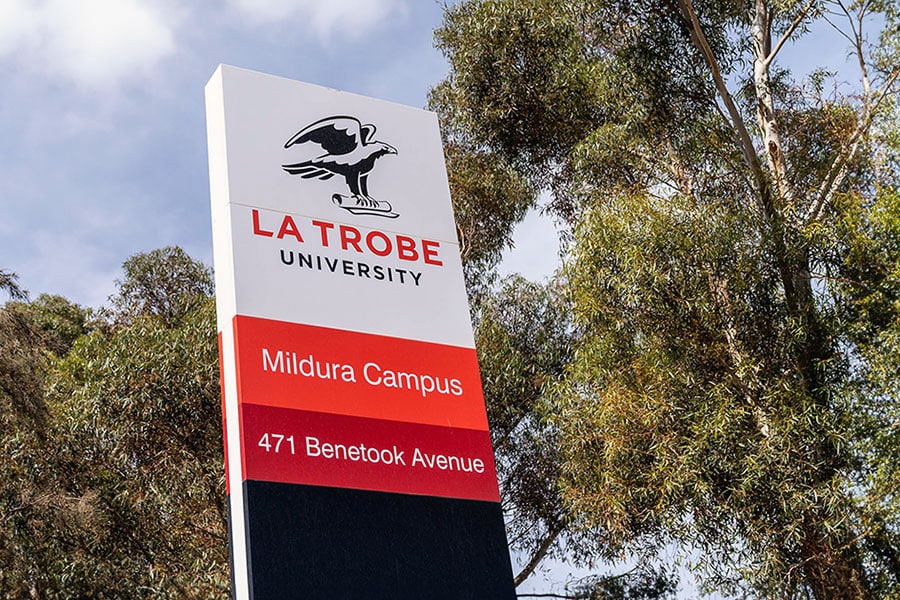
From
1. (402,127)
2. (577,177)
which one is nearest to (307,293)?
(402,127)

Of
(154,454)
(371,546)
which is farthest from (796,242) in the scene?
(154,454)

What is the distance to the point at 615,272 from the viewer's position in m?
11.2

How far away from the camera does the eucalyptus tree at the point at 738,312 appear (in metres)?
10.3

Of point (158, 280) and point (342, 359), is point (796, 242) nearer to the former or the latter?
point (342, 359)

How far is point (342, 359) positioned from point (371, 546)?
3.56 ft

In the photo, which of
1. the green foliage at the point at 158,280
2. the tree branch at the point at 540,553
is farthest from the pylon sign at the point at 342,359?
the green foliage at the point at 158,280

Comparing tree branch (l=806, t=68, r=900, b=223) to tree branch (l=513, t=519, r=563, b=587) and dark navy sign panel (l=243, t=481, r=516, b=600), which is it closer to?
tree branch (l=513, t=519, r=563, b=587)

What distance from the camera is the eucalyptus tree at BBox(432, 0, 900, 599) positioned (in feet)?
33.9

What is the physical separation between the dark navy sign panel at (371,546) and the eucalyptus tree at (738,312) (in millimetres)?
4519

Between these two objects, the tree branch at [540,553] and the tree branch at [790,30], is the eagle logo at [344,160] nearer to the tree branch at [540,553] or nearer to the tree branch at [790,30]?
the tree branch at [790,30]

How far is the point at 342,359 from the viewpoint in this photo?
648cm

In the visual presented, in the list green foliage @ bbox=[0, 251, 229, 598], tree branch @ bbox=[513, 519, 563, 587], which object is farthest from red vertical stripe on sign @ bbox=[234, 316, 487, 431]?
tree branch @ bbox=[513, 519, 563, 587]

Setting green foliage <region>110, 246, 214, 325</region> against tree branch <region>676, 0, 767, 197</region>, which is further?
green foliage <region>110, 246, 214, 325</region>

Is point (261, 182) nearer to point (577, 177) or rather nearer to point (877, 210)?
point (877, 210)
